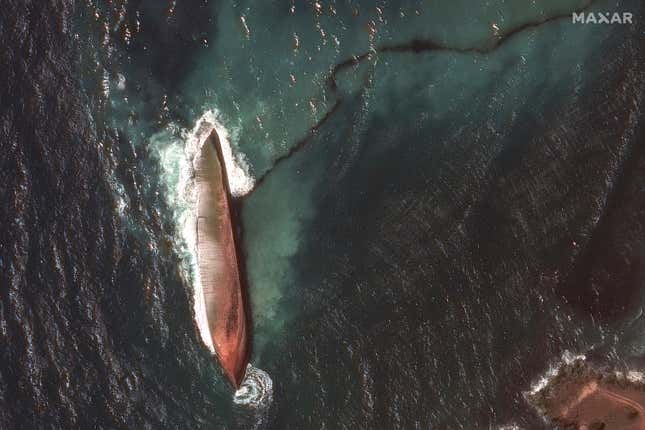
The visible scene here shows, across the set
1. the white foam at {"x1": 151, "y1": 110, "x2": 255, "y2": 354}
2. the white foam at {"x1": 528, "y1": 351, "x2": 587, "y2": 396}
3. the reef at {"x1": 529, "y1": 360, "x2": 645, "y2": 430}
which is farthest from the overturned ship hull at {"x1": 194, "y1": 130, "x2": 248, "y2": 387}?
the reef at {"x1": 529, "y1": 360, "x2": 645, "y2": 430}

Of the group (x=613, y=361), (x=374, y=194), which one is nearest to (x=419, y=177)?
(x=374, y=194)

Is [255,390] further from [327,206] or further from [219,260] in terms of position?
[327,206]

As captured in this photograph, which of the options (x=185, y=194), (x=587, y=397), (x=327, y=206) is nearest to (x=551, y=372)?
(x=587, y=397)

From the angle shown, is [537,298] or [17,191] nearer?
[17,191]

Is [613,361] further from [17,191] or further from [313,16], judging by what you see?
[17,191]

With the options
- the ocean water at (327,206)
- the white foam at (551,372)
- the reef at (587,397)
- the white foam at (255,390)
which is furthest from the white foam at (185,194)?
the reef at (587,397)
